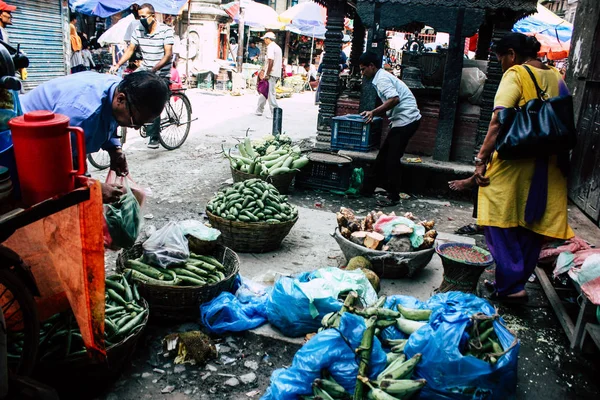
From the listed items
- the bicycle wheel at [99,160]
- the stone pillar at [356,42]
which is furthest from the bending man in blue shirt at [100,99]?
the stone pillar at [356,42]

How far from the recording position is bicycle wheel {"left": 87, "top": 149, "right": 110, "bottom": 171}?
7.16 metres

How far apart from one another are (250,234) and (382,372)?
2363 millimetres

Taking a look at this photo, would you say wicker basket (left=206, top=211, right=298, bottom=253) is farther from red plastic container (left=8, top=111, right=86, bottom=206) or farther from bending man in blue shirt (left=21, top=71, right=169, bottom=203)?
red plastic container (left=8, top=111, right=86, bottom=206)

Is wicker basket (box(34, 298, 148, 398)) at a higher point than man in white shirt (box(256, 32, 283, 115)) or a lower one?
lower

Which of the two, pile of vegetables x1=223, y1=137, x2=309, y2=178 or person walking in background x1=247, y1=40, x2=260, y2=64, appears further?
person walking in background x1=247, y1=40, x2=260, y2=64

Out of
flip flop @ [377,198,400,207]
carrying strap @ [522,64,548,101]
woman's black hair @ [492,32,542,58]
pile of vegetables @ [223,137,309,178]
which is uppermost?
woman's black hair @ [492,32,542,58]

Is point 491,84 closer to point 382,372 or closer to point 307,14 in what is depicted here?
point 382,372

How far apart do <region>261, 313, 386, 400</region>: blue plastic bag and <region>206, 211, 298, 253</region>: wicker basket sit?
2.05m

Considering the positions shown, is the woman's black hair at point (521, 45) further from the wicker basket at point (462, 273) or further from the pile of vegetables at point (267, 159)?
the pile of vegetables at point (267, 159)

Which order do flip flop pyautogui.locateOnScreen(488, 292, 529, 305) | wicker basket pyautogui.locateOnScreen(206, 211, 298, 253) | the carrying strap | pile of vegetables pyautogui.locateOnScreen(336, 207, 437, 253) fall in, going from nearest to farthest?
the carrying strap
flip flop pyautogui.locateOnScreen(488, 292, 529, 305)
pile of vegetables pyautogui.locateOnScreen(336, 207, 437, 253)
wicker basket pyautogui.locateOnScreen(206, 211, 298, 253)

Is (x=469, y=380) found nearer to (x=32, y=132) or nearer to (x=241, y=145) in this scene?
(x=32, y=132)

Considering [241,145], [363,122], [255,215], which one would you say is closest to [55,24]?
[241,145]

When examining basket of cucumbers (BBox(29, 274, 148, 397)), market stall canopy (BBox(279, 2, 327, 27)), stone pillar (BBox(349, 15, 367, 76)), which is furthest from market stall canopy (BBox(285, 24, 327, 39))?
basket of cucumbers (BBox(29, 274, 148, 397))

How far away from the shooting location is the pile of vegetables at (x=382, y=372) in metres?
2.56
